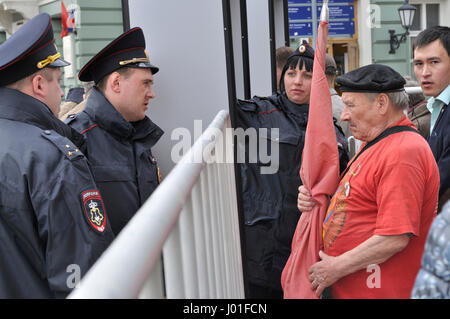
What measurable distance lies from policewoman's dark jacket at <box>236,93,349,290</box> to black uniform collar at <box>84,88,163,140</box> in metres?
0.64

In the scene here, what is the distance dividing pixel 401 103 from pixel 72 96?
135 inches

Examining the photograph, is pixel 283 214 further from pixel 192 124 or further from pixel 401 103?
pixel 401 103

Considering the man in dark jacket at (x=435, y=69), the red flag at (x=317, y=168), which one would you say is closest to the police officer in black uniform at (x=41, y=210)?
the red flag at (x=317, y=168)

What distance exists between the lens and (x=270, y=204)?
305cm

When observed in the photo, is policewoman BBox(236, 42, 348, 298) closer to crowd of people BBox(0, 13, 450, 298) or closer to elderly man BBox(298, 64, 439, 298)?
crowd of people BBox(0, 13, 450, 298)

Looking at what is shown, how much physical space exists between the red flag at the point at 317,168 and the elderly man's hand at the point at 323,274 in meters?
0.03

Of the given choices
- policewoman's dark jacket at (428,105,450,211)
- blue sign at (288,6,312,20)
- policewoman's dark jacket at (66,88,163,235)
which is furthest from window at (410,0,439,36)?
policewoman's dark jacket at (66,88,163,235)

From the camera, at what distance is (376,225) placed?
204cm

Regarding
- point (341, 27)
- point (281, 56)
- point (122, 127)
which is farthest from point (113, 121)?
point (341, 27)

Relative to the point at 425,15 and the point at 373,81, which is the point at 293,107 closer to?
the point at 373,81

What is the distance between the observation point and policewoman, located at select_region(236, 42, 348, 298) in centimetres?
303

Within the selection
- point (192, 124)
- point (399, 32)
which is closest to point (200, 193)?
point (192, 124)

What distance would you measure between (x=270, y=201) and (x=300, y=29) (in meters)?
7.79

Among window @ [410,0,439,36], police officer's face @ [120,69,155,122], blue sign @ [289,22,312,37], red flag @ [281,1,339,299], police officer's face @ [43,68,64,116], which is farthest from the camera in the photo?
window @ [410,0,439,36]
